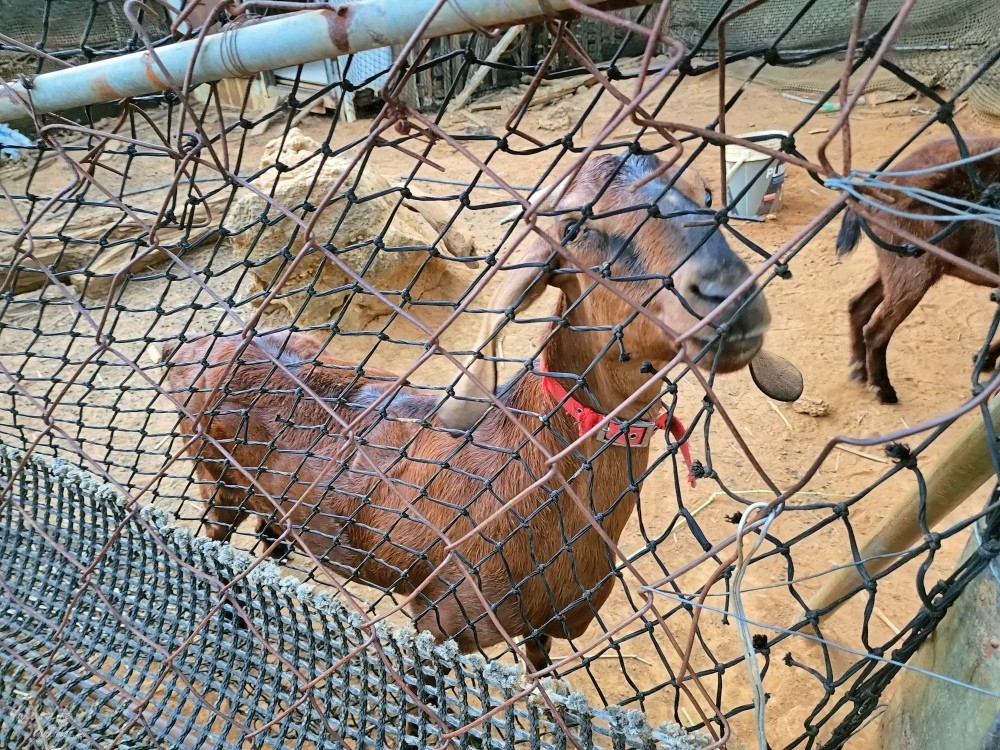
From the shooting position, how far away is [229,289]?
581 cm

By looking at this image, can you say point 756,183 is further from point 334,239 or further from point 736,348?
point 736,348

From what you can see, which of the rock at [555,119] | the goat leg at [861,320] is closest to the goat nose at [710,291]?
the goat leg at [861,320]

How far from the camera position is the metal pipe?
833 millimetres

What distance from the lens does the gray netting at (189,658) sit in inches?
62.0

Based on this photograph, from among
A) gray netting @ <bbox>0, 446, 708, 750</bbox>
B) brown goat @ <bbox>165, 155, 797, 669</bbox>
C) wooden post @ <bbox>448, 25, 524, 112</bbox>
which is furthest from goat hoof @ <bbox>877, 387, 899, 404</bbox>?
wooden post @ <bbox>448, 25, 524, 112</bbox>

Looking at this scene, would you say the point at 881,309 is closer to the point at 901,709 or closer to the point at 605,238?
the point at 605,238

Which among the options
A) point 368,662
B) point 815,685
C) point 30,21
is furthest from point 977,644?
point 30,21

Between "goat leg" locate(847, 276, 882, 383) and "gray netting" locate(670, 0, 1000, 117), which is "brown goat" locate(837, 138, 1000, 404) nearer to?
"goat leg" locate(847, 276, 882, 383)

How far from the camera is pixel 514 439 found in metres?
2.00

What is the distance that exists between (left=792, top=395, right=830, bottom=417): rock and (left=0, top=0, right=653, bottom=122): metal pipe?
371 cm

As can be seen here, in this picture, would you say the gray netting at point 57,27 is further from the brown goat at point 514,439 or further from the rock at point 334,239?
the brown goat at point 514,439

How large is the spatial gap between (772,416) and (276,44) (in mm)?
3742

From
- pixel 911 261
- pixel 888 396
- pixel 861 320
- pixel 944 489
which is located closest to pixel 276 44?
pixel 944 489

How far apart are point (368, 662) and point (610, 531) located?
2.56 ft
